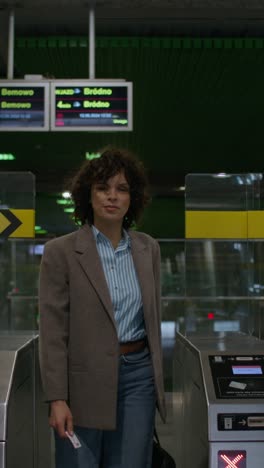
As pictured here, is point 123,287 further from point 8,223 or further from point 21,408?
point 8,223

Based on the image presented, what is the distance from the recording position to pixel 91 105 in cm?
472

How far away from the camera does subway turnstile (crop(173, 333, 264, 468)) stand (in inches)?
91.7

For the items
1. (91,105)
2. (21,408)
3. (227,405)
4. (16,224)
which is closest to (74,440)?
(227,405)

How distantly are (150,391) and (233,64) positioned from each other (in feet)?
15.5

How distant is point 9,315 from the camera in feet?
23.5

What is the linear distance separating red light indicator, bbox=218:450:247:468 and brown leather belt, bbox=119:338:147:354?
569 mm

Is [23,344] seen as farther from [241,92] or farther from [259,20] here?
[241,92]

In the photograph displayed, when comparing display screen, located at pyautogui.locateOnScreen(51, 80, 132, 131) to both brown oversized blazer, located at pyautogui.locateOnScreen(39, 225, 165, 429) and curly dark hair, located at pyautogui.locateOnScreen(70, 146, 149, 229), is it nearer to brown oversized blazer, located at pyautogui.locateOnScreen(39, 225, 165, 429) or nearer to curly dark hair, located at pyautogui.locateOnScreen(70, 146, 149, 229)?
curly dark hair, located at pyautogui.locateOnScreen(70, 146, 149, 229)

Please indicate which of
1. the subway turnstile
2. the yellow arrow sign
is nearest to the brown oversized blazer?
the subway turnstile

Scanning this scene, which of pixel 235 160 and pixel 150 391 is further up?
pixel 235 160

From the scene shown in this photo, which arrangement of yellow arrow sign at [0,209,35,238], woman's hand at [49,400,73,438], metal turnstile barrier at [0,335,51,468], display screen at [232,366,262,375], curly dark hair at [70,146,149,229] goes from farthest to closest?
yellow arrow sign at [0,209,35,238]
display screen at [232,366,262,375]
metal turnstile barrier at [0,335,51,468]
curly dark hair at [70,146,149,229]
woman's hand at [49,400,73,438]

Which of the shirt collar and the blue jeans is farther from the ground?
the shirt collar

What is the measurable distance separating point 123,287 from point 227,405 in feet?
2.05

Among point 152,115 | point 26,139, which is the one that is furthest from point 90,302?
point 26,139
